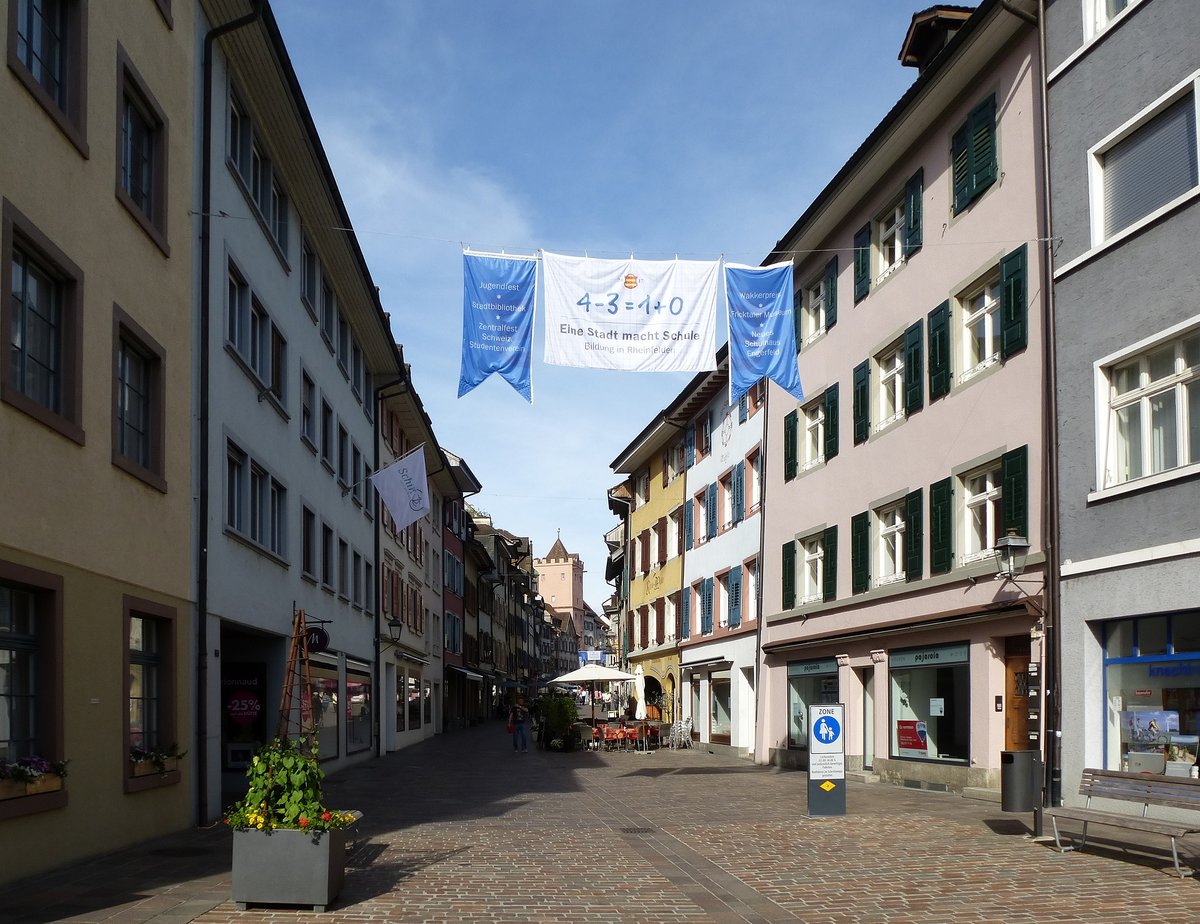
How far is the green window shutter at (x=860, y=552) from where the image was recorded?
25.3 metres

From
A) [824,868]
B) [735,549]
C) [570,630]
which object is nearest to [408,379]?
[735,549]

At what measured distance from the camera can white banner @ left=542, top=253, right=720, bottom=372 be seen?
16.0 meters

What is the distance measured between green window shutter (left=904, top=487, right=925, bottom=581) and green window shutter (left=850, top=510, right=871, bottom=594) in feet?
6.29

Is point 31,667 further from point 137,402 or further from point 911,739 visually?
point 911,739

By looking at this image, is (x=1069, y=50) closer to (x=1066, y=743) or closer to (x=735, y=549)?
(x=1066, y=743)

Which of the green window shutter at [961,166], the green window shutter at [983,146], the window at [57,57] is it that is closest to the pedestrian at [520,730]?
the green window shutter at [961,166]

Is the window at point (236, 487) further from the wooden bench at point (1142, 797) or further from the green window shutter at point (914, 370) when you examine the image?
the wooden bench at point (1142, 797)

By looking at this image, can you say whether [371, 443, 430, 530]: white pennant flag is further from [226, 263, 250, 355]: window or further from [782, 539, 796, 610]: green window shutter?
[782, 539, 796, 610]: green window shutter

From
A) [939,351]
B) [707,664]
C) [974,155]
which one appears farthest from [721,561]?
[974,155]

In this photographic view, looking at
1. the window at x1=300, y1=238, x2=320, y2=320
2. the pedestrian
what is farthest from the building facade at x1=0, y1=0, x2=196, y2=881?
the pedestrian

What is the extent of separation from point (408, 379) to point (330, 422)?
11820 mm

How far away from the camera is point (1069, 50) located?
18.0m

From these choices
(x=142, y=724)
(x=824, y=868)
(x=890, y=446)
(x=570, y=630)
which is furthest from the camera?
(x=570, y=630)

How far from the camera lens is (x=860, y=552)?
25547 millimetres
